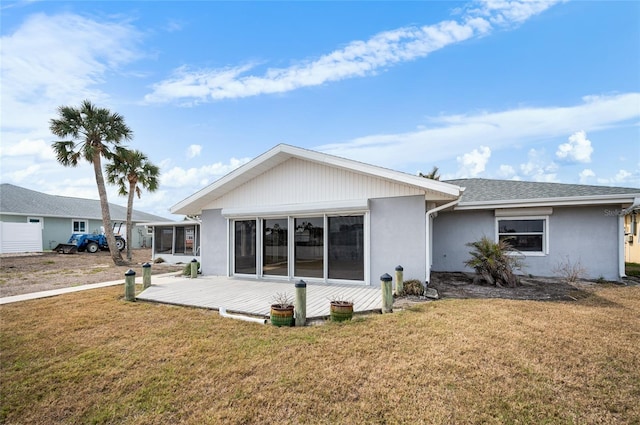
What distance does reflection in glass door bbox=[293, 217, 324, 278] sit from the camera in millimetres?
9812

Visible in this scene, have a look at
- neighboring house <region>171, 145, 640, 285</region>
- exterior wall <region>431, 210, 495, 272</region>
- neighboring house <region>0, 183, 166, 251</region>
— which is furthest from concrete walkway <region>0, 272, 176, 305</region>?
neighboring house <region>0, 183, 166, 251</region>

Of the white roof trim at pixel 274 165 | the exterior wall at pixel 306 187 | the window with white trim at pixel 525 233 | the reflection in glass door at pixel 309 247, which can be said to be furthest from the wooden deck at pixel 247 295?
the window with white trim at pixel 525 233

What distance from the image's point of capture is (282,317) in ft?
18.6

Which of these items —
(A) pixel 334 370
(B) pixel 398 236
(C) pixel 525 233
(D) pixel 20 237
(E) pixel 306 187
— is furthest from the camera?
(D) pixel 20 237

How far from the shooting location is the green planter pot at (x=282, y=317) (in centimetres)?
566

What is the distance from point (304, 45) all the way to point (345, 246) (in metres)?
7.97

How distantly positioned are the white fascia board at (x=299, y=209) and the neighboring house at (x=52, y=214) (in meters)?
16.3

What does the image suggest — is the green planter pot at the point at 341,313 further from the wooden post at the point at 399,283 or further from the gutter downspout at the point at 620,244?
the gutter downspout at the point at 620,244

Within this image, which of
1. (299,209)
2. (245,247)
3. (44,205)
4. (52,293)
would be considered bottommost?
(52,293)

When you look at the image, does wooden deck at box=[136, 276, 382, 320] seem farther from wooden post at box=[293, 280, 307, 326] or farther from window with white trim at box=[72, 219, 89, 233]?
window with white trim at box=[72, 219, 89, 233]

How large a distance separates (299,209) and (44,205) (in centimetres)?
2875

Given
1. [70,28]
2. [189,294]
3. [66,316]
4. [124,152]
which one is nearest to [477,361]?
[189,294]

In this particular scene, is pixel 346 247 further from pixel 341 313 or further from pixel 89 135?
pixel 89 135

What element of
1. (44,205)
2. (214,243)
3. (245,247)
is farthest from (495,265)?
(44,205)
